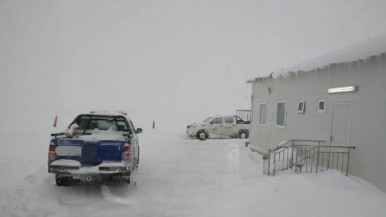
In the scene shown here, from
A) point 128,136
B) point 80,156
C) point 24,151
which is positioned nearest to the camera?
point 80,156

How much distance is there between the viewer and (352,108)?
898 centimetres

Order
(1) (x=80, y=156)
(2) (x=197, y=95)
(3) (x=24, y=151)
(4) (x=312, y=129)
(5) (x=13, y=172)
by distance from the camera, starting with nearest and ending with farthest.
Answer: (1) (x=80, y=156)
(5) (x=13, y=172)
(4) (x=312, y=129)
(3) (x=24, y=151)
(2) (x=197, y=95)

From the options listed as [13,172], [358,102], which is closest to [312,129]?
[358,102]

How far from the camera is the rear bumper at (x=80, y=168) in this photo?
7.52m

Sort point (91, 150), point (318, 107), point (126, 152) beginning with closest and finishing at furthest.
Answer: point (91, 150) < point (126, 152) < point (318, 107)

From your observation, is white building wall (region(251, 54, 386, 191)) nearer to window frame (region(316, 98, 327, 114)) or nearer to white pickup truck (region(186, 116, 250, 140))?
window frame (region(316, 98, 327, 114))

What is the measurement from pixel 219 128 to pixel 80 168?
15.6m

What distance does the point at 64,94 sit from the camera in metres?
88.1

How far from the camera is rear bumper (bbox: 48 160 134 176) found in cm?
752

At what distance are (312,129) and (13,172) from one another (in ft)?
31.8

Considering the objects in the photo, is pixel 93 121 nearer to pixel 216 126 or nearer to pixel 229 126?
pixel 216 126

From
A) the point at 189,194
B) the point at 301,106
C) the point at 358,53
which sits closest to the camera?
the point at 189,194

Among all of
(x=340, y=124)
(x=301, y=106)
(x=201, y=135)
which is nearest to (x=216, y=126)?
(x=201, y=135)

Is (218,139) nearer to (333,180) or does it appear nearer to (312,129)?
(312,129)
